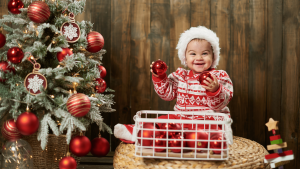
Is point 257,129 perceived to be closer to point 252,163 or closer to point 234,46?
point 234,46

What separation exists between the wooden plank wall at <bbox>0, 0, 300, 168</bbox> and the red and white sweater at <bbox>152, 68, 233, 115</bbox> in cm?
31

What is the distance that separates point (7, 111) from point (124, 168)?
2.11 ft

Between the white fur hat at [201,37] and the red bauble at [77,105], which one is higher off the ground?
the white fur hat at [201,37]

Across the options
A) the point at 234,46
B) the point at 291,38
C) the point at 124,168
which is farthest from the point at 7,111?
the point at 291,38

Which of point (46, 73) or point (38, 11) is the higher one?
point (38, 11)

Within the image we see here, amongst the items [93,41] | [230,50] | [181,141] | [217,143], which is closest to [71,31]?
[93,41]

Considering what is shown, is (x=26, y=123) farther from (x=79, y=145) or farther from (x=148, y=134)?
(x=148, y=134)

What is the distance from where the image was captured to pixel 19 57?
1.12 m

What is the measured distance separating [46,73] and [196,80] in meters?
0.73

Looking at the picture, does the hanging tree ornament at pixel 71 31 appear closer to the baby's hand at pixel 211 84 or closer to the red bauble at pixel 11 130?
the red bauble at pixel 11 130

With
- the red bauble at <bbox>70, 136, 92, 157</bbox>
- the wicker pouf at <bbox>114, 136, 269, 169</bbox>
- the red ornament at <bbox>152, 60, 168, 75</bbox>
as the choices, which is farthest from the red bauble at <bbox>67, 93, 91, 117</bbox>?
the red ornament at <bbox>152, 60, 168, 75</bbox>

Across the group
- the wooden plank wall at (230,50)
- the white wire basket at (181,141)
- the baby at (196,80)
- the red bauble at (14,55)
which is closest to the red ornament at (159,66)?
the baby at (196,80)

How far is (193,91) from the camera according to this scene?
127cm

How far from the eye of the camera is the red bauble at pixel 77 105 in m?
1.08
